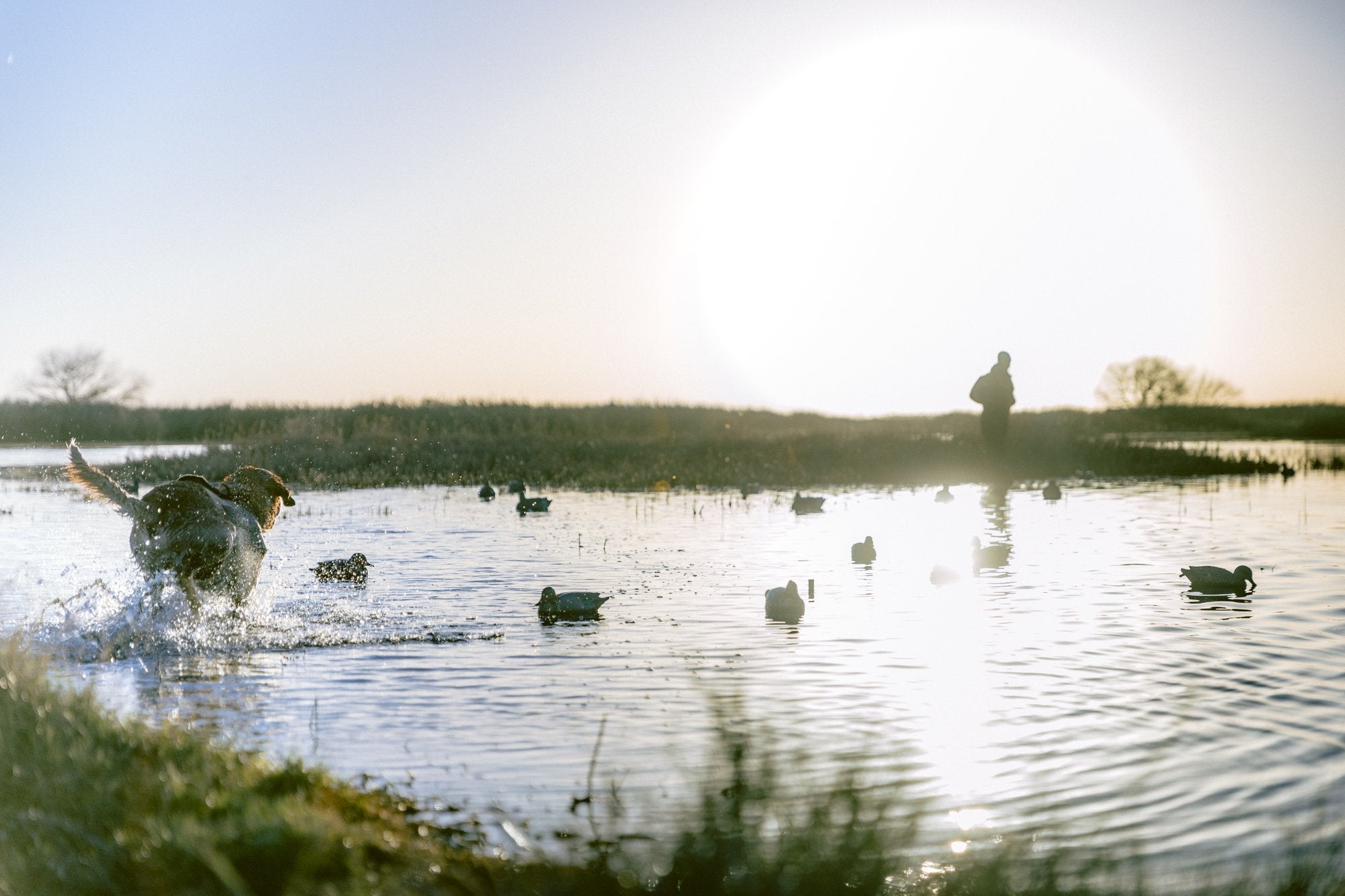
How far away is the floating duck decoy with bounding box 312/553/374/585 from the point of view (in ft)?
43.3

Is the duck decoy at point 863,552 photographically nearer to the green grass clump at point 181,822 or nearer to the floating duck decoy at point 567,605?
the floating duck decoy at point 567,605

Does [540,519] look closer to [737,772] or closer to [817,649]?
[817,649]

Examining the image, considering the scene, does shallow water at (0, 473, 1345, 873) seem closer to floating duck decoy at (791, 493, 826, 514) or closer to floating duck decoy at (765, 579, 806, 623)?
floating duck decoy at (765, 579, 806, 623)

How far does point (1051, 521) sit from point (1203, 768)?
1459 centimetres

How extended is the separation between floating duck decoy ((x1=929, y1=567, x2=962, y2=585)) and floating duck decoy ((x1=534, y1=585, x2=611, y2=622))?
4411 millimetres

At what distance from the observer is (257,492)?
11.6m

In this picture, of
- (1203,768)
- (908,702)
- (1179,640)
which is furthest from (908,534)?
(1203,768)

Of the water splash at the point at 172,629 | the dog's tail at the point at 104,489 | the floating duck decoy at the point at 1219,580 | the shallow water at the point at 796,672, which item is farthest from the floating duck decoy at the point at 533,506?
the floating duck decoy at the point at 1219,580

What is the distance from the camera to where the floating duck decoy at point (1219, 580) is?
470 inches

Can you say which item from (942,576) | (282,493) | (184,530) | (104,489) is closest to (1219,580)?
(942,576)

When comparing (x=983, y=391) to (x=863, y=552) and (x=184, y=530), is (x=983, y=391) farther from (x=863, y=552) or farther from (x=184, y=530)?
(x=184, y=530)

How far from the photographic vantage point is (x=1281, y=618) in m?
10.8

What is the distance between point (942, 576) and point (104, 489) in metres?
8.81

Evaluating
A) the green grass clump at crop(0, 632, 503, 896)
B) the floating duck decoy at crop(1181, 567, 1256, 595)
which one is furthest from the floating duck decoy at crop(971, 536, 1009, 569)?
the green grass clump at crop(0, 632, 503, 896)
